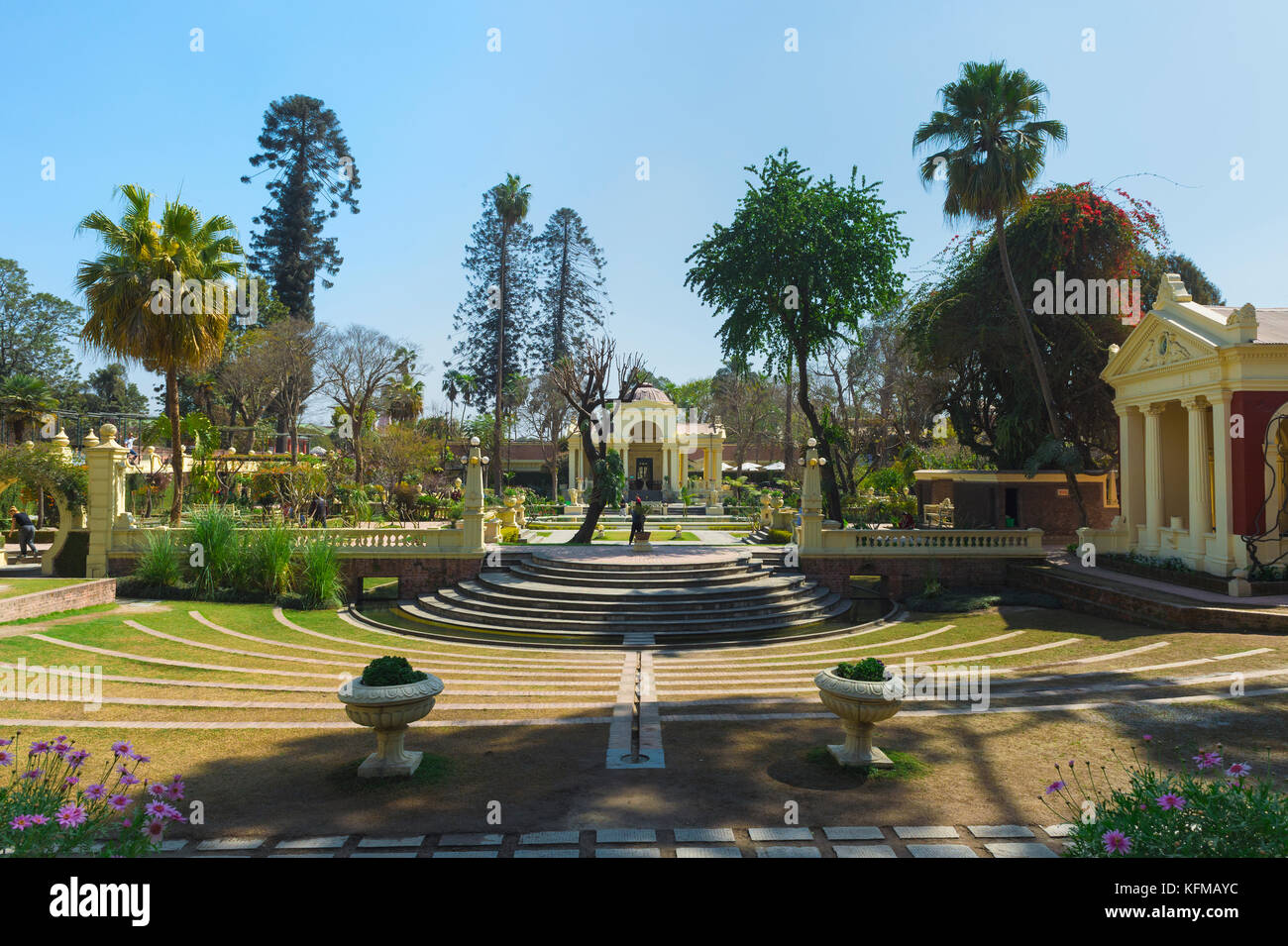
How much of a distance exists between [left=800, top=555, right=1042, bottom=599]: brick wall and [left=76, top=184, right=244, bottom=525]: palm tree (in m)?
18.3

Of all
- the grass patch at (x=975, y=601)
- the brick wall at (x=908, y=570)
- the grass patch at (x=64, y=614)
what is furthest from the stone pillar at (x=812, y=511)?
the grass patch at (x=64, y=614)

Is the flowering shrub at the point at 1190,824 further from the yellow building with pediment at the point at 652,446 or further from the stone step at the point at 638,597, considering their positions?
the yellow building with pediment at the point at 652,446

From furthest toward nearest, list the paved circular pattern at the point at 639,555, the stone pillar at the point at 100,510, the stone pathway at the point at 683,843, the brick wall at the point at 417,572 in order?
the brick wall at the point at 417,572 < the paved circular pattern at the point at 639,555 < the stone pillar at the point at 100,510 < the stone pathway at the point at 683,843

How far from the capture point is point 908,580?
2119cm

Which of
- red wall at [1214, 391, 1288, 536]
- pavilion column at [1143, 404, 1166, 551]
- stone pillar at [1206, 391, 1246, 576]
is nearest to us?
red wall at [1214, 391, 1288, 536]

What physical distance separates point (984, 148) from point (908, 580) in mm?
13344

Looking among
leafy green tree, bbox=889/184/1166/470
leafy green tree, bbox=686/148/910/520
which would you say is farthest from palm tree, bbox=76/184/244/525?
leafy green tree, bbox=889/184/1166/470

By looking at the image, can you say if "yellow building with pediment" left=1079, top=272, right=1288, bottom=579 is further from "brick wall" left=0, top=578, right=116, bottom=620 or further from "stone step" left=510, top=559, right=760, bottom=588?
"brick wall" left=0, top=578, right=116, bottom=620

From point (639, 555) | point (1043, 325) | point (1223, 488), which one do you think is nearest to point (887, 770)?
point (1223, 488)

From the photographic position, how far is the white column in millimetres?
19297

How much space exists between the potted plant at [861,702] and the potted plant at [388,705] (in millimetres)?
4014

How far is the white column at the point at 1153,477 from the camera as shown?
63.3 ft
